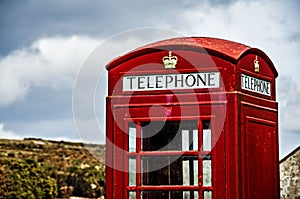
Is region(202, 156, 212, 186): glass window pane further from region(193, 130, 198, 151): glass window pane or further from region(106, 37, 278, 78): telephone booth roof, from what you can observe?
region(106, 37, 278, 78): telephone booth roof

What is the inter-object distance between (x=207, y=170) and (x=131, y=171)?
1.85 ft

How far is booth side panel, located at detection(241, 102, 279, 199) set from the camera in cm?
509

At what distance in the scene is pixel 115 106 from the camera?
17.5 feet

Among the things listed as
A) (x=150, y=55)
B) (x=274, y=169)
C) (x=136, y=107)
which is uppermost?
(x=150, y=55)

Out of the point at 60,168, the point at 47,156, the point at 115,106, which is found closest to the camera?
the point at 115,106

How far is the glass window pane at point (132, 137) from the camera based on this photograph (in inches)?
206

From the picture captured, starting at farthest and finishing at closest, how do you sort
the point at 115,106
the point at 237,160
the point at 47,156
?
the point at 47,156 → the point at 115,106 → the point at 237,160

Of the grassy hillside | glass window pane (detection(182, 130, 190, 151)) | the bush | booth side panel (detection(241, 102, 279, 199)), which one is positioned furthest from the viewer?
the grassy hillside

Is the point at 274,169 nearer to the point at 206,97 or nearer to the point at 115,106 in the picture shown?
the point at 206,97

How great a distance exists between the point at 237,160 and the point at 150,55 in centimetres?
104

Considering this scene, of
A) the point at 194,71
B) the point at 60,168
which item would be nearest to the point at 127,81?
the point at 194,71

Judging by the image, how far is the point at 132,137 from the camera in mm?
5230

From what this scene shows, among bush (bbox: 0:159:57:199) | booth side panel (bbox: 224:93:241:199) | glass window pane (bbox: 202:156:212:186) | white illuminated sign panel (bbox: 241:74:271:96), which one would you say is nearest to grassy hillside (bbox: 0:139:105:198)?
bush (bbox: 0:159:57:199)

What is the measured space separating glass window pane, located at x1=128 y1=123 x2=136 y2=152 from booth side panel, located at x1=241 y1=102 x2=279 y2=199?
79cm
